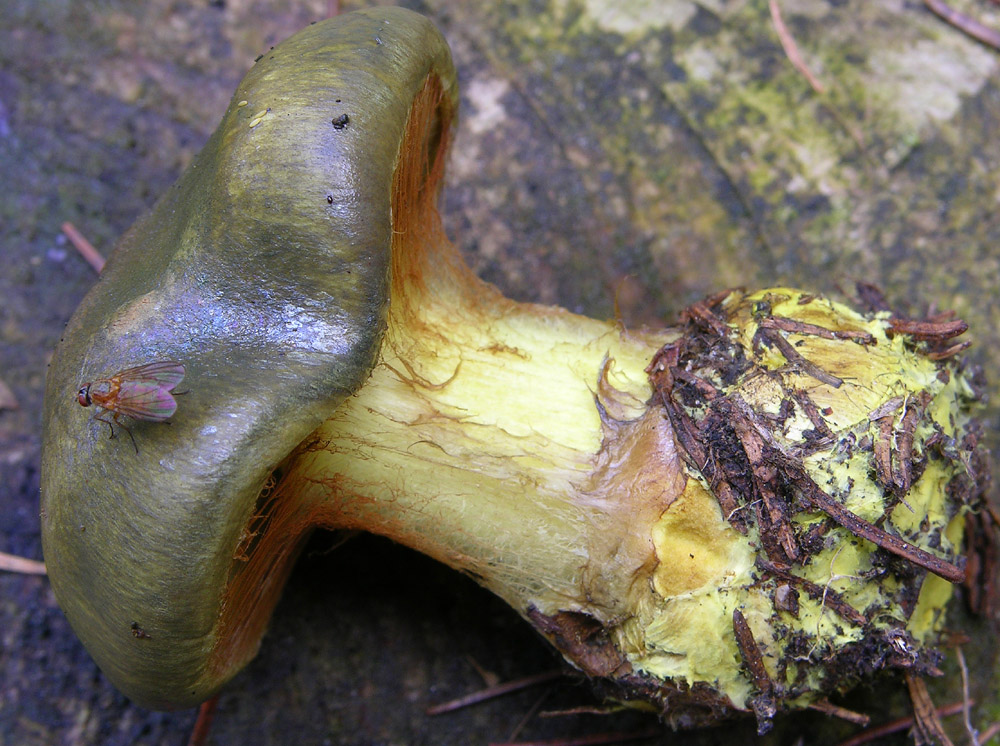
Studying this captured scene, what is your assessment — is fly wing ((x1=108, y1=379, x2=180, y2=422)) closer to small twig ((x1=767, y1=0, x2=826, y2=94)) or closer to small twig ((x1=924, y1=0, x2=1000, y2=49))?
small twig ((x1=767, y1=0, x2=826, y2=94))

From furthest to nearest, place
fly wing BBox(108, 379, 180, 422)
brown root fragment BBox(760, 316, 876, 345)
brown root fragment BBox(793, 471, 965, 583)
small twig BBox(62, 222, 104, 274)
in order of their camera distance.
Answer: small twig BBox(62, 222, 104, 274), brown root fragment BBox(760, 316, 876, 345), brown root fragment BBox(793, 471, 965, 583), fly wing BBox(108, 379, 180, 422)

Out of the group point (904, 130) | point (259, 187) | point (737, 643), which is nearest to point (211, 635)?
point (259, 187)

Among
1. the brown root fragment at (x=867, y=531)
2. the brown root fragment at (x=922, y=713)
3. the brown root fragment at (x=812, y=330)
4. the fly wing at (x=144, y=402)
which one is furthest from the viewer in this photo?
the brown root fragment at (x=922, y=713)

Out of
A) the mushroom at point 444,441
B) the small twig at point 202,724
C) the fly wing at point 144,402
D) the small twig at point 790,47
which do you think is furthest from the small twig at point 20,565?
the small twig at point 790,47

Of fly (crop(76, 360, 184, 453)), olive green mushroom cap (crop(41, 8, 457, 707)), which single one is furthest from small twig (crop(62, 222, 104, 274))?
fly (crop(76, 360, 184, 453))

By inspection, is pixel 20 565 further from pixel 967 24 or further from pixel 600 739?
pixel 967 24

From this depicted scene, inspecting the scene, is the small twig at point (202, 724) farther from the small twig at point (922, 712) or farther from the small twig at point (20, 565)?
the small twig at point (922, 712)
